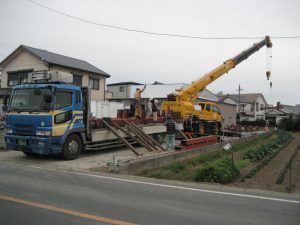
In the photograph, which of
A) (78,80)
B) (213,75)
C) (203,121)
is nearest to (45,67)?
(78,80)

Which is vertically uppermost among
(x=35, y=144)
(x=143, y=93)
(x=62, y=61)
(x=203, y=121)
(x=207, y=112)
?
(x=62, y=61)

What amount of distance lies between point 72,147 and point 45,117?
5.71ft

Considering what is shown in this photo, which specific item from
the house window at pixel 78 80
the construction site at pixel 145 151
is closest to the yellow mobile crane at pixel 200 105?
the construction site at pixel 145 151

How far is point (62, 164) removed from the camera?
38.6ft

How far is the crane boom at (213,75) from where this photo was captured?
21.6m

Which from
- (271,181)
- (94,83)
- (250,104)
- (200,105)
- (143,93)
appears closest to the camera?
(271,181)

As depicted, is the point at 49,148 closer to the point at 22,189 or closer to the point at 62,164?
the point at 62,164

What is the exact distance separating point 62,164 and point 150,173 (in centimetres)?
327

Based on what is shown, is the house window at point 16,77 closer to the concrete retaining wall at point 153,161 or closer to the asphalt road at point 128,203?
the concrete retaining wall at point 153,161

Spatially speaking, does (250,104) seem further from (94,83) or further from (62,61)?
(62,61)

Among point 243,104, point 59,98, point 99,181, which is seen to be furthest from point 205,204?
point 243,104

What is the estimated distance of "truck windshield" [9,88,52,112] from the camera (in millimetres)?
11812

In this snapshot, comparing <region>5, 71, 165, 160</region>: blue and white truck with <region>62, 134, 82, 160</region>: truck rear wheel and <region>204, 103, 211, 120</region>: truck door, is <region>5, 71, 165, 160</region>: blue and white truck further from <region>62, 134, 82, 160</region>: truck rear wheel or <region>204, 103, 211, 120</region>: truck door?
<region>204, 103, 211, 120</region>: truck door

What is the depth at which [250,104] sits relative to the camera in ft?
257
